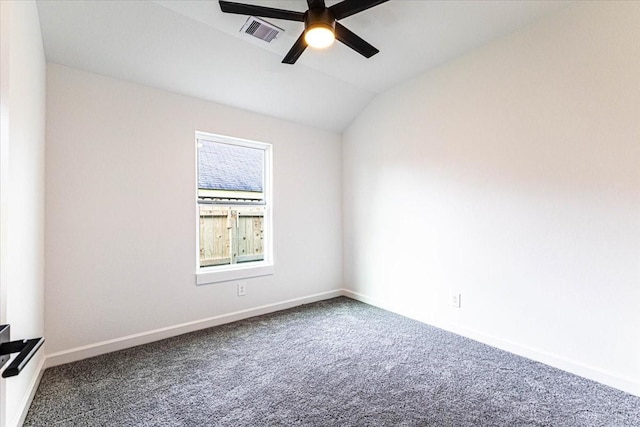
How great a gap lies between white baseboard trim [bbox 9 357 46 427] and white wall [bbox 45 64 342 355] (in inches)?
5.7

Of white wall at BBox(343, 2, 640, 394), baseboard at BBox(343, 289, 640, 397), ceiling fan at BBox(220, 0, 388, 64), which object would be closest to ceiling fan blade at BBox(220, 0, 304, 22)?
ceiling fan at BBox(220, 0, 388, 64)

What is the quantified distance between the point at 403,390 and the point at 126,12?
11.0 feet

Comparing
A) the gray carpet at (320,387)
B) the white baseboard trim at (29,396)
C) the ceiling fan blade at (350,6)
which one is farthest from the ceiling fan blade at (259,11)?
the white baseboard trim at (29,396)

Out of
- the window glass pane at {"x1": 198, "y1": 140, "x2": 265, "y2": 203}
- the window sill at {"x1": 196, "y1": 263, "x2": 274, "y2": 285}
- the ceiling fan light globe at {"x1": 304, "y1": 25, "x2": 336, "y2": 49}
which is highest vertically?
the ceiling fan light globe at {"x1": 304, "y1": 25, "x2": 336, "y2": 49}

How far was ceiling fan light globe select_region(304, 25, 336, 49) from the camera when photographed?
1.95 metres

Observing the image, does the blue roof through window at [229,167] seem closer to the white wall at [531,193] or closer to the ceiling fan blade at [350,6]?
the white wall at [531,193]

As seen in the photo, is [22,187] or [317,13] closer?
[22,187]

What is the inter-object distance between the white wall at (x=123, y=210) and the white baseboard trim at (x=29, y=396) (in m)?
0.14

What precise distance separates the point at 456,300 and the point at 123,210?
324cm

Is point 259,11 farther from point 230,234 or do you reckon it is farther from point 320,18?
point 230,234

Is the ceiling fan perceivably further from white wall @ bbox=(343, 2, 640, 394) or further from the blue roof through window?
the blue roof through window

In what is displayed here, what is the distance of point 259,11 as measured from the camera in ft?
6.31

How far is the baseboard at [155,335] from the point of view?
7.78ft

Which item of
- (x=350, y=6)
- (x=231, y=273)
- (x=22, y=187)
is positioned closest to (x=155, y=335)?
(x=231, y=273)
